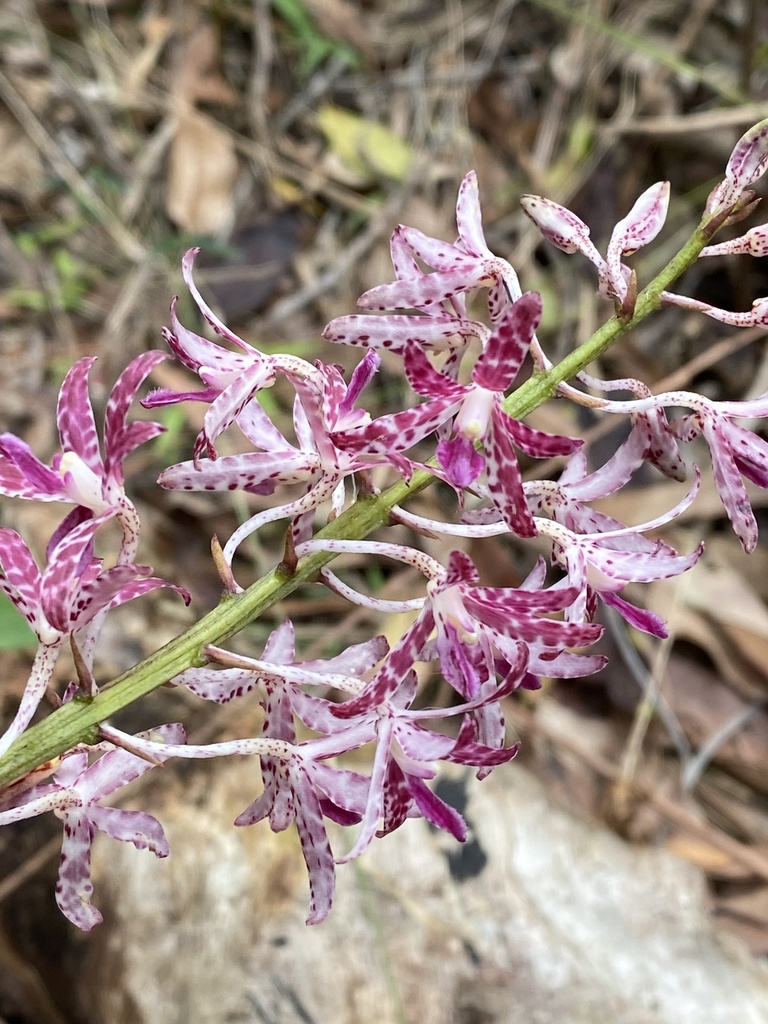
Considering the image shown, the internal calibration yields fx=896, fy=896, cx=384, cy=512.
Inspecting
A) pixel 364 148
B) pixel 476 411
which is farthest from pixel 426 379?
pixel 364 148

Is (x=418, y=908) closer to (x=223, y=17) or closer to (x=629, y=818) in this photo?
(x=629, y=818)

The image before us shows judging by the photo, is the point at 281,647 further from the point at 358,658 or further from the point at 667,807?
the point at 667,807

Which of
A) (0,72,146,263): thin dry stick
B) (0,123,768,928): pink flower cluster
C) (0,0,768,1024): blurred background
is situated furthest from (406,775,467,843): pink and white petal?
(0,72,146,263): thin dry stick

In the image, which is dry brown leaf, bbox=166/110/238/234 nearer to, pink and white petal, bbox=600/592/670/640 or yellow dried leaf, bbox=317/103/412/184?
yellow dried leaf, bbox=317/103/412/184

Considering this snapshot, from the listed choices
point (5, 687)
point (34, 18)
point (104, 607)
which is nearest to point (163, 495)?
point (5, 687)

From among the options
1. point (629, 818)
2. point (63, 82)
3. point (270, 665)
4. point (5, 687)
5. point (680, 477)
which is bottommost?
point (629, 818)

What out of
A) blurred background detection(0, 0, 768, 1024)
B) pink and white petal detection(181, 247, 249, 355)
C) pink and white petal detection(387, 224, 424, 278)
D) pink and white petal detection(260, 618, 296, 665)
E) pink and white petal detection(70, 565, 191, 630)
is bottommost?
blurred background detection(0, 0, 768, 1024)

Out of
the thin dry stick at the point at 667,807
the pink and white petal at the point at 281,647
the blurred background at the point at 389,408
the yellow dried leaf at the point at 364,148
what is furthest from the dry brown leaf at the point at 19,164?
the pink and white petal at the point at 281,647
